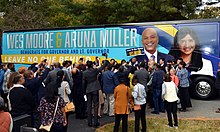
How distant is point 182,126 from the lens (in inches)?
352

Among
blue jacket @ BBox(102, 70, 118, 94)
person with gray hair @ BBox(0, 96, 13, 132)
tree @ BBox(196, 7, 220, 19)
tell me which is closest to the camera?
person with gray hair @ BBox(0, 96, 13, 132)

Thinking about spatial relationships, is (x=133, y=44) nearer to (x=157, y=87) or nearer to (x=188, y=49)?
(x=188, y=49)

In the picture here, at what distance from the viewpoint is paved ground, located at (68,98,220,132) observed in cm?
884

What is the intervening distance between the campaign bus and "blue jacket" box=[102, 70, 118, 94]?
4253 mm

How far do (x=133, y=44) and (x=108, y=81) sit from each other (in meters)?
4.54

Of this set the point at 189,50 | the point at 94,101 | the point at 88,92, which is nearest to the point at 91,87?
the point at 88,92

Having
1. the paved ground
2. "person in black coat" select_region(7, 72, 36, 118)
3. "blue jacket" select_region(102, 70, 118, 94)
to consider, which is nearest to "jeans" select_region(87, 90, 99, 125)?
the paved ground

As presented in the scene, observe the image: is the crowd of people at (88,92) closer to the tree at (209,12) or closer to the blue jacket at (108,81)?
the blue jacket at (108,81)

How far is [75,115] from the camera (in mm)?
10406

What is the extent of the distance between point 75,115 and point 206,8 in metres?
19.6

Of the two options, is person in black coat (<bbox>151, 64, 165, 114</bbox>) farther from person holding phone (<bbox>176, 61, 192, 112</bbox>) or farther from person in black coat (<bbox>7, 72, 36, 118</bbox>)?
person in black coat (<bbox>7, 72, 36, 118</bbox>)

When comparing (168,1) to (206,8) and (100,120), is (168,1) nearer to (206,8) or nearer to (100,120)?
(206,8)

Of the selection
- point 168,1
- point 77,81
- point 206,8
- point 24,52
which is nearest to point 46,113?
point 77,81

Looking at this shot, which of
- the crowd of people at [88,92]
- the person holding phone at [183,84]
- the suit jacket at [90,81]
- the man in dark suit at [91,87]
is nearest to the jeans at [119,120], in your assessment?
the crowd of people at [88,92]
